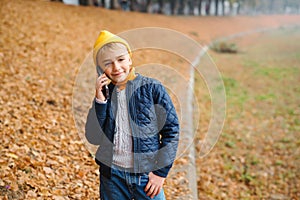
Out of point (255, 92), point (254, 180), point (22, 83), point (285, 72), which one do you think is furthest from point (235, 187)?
point (285, 72)

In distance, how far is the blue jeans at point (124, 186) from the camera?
234cm

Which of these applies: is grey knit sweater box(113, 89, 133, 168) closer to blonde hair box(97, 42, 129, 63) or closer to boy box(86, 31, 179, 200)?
boy box(86, 31, 179, 200)

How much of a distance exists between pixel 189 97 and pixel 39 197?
528 cm

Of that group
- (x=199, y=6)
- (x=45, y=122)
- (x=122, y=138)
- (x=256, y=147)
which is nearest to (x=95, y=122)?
(x=122, y=138)

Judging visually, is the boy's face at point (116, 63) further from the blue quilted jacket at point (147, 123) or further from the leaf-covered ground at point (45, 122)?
the leaf-covered ground at point (45, 122)

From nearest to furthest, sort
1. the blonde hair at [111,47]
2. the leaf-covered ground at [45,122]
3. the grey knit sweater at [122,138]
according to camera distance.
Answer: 1. the blonde hair at [111,47]
2. the grey knit sweater at [122,138]
3. the leaf-covered ground at [45,122]

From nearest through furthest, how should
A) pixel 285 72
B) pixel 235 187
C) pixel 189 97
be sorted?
pixel 235 187, pixel 189 97, pixel 285 72

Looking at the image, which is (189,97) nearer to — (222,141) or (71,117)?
(222,141)

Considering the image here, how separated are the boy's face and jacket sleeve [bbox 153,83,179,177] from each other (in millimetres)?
256

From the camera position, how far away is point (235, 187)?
574 centimetres

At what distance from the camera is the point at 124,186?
7.84ft

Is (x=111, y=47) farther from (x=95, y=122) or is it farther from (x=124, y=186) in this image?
(x=124, y=186)

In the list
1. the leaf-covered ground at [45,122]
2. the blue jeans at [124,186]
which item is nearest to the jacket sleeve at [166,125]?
the blue jeans at [124,186]

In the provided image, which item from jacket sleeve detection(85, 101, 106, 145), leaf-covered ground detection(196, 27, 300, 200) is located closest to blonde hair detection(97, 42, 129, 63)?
jacket sleeve detection(85, 101, 106, 145)
